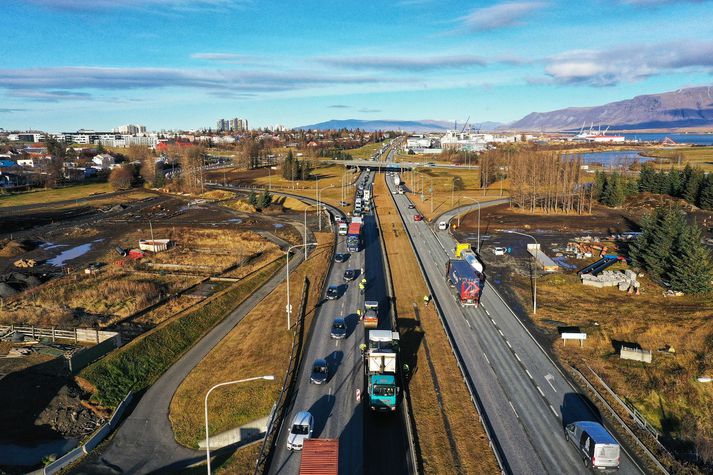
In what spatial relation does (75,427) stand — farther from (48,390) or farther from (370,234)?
(370,234)

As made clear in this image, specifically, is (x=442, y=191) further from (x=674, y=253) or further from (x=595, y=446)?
(x=595, y=446)

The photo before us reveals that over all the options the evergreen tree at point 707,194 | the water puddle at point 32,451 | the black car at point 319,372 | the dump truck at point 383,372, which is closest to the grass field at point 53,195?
the water puddle at point 32,451

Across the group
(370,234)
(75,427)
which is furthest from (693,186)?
(75,427)

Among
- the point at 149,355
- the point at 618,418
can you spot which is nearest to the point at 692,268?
the point at 618,418

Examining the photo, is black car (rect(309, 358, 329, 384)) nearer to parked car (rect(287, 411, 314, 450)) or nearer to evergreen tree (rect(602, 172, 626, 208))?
parked car (rect(287, 411, 314, 450))

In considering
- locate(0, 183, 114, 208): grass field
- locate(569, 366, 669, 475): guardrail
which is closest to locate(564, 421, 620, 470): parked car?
locate(569, 366, 669, 475): guardrail
